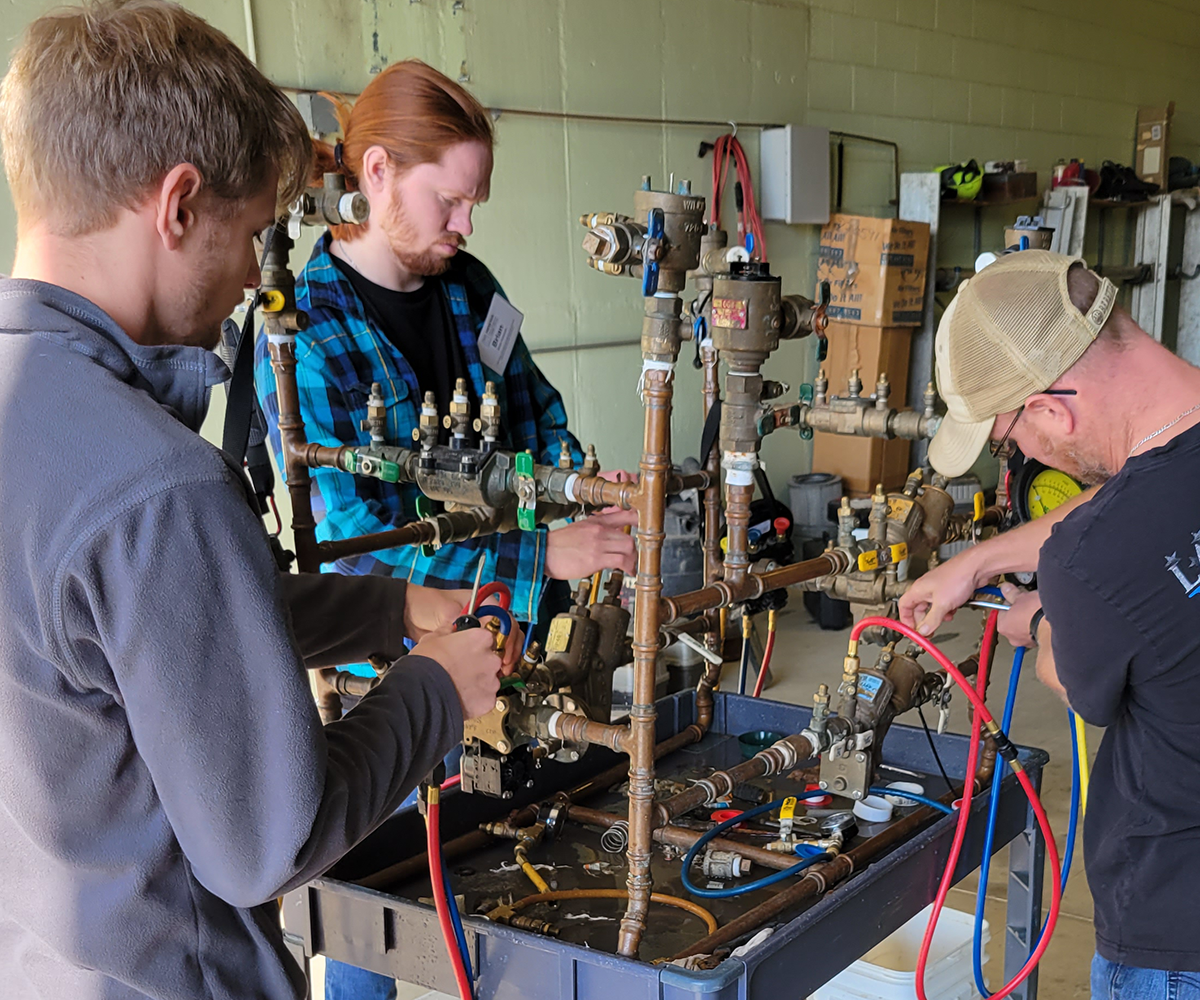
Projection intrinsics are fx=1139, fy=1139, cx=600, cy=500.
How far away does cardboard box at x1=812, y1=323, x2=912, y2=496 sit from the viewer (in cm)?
538

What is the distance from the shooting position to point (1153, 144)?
307 inches

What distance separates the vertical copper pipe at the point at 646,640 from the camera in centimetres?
123

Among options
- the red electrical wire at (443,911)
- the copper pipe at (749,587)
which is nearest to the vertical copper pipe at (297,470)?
the red electrical wire at (443,911)

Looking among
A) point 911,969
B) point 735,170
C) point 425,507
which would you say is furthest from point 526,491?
point 735,170

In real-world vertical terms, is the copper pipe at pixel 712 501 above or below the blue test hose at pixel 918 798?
above

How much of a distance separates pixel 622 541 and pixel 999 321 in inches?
22.5

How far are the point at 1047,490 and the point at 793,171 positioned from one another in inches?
139

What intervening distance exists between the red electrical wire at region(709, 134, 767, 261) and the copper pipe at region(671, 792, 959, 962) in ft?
11.8

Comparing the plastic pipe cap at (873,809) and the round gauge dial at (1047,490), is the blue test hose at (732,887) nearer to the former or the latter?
the plastic pipe cap at (873,809)

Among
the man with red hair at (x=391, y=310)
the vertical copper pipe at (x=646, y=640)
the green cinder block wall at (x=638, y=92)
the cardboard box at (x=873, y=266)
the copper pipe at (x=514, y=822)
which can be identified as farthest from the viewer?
the cardboard box at (x=873, y=266)

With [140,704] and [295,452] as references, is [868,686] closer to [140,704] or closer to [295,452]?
[295,452]

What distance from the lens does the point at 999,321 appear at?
Result: 1296 millimetres

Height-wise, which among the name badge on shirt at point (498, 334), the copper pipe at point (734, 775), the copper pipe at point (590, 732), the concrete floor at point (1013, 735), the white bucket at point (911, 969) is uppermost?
the name badge on shirt at point (498, 334)

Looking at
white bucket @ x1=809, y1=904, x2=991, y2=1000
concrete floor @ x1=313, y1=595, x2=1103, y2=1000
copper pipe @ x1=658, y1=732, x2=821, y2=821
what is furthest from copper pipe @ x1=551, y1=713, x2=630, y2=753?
concrete floor @ x1=313, y1=595, x2=1103, y2=1000
